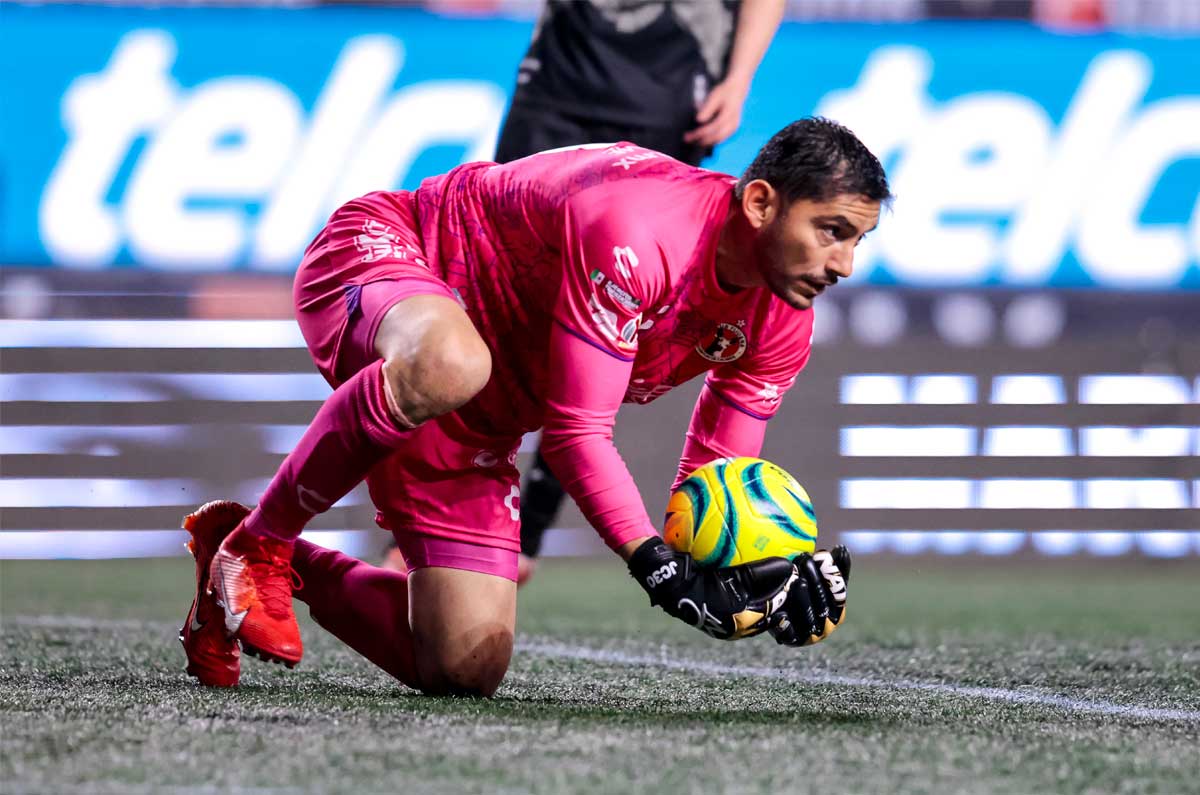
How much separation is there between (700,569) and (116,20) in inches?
228

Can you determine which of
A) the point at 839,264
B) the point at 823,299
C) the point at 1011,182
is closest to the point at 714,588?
the point at 839,264

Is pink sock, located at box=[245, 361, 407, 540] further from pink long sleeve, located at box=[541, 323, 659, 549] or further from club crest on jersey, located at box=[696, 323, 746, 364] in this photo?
club crest on jersey, located at box=[696, 323, 746, 364]

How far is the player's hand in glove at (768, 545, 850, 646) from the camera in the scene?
7.90 feet

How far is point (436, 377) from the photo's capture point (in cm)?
250

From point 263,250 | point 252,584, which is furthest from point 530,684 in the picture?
point 263,250

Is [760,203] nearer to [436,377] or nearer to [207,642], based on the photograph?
[436,377]

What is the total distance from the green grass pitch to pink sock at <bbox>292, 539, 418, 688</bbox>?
7cm

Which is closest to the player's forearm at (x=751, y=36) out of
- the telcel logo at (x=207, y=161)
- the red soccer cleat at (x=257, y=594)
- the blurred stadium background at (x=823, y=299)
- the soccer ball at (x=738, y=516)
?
the soccer ball at (x=738, y=516)

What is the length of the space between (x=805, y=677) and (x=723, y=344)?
0.84 m

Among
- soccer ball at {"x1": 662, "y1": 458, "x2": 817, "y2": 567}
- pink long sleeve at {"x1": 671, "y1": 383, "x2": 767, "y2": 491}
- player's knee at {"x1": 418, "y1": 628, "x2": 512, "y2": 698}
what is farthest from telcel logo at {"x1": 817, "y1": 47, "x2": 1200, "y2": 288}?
soccer ball at {"x1": 662, "y1": 458, "x2": 817, "y2": 567}

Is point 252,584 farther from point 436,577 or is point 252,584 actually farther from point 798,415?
point 798,415

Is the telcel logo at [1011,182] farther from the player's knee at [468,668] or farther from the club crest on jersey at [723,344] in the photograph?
the player's knee at [468,668]

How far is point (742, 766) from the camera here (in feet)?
6.65

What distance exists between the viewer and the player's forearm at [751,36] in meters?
3.92
